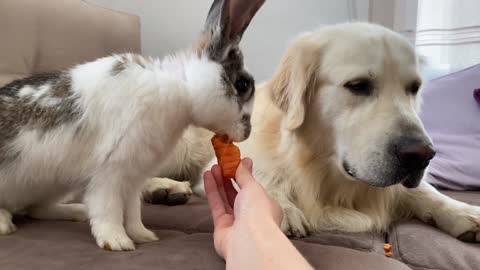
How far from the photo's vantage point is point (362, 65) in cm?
130

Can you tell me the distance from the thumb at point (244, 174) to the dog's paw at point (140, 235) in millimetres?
271

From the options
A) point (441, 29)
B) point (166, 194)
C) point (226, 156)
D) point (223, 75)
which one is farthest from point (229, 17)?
point (441, 29)

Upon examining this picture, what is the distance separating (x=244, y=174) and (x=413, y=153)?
427mm

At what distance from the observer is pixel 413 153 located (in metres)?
1.15

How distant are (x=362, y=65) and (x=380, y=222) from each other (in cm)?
46

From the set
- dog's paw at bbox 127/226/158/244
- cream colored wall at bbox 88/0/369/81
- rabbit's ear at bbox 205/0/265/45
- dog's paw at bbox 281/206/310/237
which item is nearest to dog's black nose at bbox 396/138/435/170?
dog's paw at bbox 281/206/310/237

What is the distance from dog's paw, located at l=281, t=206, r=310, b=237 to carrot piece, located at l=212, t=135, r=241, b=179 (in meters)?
0.23

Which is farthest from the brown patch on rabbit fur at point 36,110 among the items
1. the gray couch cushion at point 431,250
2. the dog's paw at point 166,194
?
the gray couch cushion at point 431,250

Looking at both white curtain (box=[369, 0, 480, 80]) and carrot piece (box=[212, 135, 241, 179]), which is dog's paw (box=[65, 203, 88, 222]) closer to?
carrot piece (box=[212, 135, 241, 179])

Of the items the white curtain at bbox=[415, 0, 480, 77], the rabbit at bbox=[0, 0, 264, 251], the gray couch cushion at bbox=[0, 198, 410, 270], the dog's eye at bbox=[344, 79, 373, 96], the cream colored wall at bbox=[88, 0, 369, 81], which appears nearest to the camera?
the gray couch cushion at bbox=[0, 198, 410, 270]

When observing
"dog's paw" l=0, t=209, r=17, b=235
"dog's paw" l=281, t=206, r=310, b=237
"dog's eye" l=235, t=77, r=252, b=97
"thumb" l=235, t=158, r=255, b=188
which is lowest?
"dog's paw" l=281, t=206, r=310, b=237

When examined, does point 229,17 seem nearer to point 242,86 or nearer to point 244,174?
point 242,86

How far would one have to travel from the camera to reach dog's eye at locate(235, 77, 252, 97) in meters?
1.14

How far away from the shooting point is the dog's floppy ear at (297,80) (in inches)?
54.1
